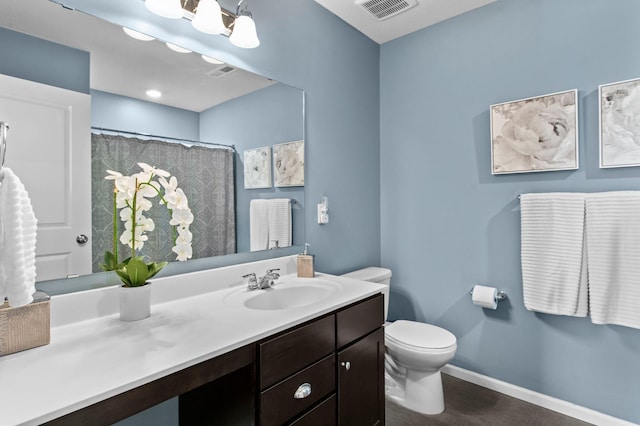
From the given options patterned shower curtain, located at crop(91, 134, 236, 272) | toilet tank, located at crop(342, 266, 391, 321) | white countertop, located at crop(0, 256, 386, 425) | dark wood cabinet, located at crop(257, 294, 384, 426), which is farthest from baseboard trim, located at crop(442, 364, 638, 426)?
patterned shower curtain, located at crop(91, 134, 236, 272)

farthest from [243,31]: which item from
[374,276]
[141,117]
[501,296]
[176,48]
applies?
[501,296]

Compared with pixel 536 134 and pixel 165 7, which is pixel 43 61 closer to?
pixel 165 7

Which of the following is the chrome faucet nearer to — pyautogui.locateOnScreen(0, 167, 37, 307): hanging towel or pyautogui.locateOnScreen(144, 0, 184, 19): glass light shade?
pyautogui.locateOnScreen(0, 167, 37, 307): hanging towel

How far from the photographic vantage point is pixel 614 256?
5.56 ft

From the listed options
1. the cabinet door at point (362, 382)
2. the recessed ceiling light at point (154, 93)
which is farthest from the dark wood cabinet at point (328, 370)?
the recessed ceiling light at point (154, 93)

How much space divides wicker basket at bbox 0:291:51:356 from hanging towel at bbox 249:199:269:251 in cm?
89

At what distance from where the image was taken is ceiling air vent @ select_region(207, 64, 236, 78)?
1568 millimetres

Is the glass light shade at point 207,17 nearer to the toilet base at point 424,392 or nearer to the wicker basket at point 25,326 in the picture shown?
the wicker basket at point 25,326

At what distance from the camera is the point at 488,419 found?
6.16 ft

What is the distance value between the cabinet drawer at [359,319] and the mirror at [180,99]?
24.1 inches

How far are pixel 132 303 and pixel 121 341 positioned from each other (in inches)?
7.4

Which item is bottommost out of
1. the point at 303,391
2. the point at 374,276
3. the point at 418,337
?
the point at 418,337

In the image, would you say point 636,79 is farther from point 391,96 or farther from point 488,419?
point 488,419

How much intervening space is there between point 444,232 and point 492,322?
664 mm
